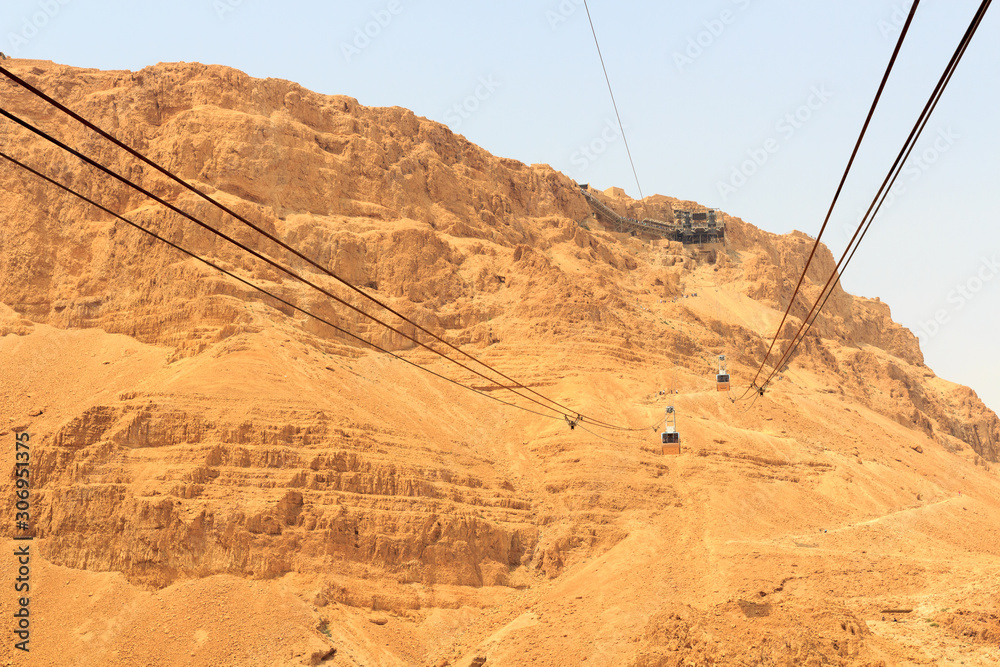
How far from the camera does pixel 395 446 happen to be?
126 ft

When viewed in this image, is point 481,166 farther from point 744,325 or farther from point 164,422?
point 164,422

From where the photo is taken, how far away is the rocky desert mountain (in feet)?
94.2

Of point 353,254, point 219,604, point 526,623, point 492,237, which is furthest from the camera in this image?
point 492,237

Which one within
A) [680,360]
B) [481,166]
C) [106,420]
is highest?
[481,166]

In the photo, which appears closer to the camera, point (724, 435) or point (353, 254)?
point (724, 435)

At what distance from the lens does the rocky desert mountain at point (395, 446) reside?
2872cm

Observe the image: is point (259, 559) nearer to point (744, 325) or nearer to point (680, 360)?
point (680, 360)

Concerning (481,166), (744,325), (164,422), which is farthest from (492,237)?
(164,422)

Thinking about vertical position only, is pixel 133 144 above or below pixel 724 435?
above

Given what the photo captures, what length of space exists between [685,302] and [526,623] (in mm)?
48717

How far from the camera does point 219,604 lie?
95.3 ft

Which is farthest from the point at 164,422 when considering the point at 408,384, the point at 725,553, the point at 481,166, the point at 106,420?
the point at 481,166

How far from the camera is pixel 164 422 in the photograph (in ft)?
115

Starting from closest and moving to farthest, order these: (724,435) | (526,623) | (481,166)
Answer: (526,623), (724,435), (481,166)
